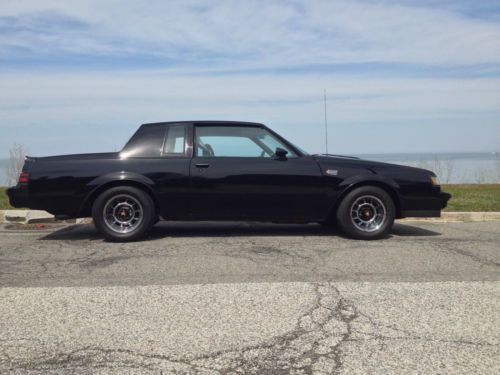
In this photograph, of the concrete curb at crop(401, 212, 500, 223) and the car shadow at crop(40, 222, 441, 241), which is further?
the concrete curb at crop(401, 212, 500, 223)

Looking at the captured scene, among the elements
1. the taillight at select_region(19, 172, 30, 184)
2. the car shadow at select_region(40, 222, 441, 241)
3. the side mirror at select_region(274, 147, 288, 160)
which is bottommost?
the car shadow at select_region(40, 222, 441, 241)

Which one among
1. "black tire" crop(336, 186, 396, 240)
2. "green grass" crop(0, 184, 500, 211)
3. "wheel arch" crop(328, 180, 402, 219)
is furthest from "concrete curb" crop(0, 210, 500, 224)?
"black tire" crop(336, 186, 396, 240)

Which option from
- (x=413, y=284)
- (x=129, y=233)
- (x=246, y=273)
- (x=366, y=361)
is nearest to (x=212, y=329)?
(x=366, y=361)

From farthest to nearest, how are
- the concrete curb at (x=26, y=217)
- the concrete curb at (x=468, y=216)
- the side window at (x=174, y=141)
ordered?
the concrete curb at (x=468, y=216)
the concrete curb at (x=26, y=217)
the side window at (x=174, y=141)

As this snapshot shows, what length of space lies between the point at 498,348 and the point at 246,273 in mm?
2343

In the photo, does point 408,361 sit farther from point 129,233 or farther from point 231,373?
point 129,233

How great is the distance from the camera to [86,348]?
3.05 m

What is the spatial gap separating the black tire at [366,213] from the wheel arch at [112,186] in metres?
2.45

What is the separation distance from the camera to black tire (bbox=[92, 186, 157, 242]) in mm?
6535

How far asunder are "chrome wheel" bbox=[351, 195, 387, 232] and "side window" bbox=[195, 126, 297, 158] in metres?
→ 1.07

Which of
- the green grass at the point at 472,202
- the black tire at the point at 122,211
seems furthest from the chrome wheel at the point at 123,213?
the green grass at the point at 472,202

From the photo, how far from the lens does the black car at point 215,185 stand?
6.56 m

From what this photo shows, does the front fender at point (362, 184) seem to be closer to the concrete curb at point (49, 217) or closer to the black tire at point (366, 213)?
the black tire at point (366, 213)

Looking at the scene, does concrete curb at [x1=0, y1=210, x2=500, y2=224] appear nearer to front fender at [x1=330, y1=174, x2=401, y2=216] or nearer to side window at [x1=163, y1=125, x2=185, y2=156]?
front fender at [x1=330, y1=174, x2=401, y2=216]
